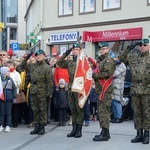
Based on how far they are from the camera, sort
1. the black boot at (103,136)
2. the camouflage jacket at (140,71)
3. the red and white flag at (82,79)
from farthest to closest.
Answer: the red and white flag at (82,79), the black boot at (103,136), the camouflage jacket at (140,71)

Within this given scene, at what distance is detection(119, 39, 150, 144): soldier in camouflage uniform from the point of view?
689 cm

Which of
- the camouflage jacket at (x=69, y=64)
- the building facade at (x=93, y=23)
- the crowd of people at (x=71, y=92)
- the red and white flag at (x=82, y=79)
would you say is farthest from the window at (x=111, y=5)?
the red and white flag at (x=82, y=79)

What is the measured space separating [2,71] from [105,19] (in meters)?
12.4

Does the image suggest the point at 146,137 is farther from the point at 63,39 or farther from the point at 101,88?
the point at 63,39

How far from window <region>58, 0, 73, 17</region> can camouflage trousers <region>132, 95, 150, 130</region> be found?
15.8 meters

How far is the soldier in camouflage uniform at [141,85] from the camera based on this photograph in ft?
22.6

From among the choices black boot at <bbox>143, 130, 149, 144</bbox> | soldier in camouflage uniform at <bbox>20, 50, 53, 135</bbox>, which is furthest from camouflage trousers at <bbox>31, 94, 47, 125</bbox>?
black boot at <bbox>143, 130, 149, 144</bbox>

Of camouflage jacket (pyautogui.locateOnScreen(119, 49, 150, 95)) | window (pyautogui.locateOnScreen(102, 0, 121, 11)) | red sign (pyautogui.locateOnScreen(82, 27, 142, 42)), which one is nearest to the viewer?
camouflage jacket (pyautogui.locateOnScreen(119, 49, 150, 95))

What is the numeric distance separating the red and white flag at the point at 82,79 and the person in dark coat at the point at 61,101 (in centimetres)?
194

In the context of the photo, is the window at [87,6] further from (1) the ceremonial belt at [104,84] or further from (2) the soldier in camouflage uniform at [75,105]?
(1) the ceremonial belt at [104,84]

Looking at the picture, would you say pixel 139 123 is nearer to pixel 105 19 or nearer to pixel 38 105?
pixel 38 105

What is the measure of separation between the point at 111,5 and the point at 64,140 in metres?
13.9

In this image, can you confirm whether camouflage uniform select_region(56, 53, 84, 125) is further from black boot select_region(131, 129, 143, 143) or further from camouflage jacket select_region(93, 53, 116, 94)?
black boot select_region(131, 129, 143, 143)

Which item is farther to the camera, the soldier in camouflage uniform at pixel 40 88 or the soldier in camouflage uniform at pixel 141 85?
the soldier in camouflage uniform at pixel 40 88
